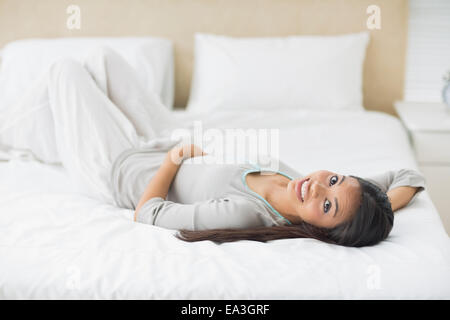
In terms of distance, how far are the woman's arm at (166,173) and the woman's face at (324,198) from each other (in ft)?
1.32

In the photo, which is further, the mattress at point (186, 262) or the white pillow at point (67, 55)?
the white pillow at point (67, 55)

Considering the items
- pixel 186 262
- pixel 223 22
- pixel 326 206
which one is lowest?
pixel 186 262

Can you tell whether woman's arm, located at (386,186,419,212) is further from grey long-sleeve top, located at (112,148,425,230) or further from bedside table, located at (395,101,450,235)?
bedside table, located at (395,101,450,235)

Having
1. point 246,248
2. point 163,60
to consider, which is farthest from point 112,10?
point 246,248

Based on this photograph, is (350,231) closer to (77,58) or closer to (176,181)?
(176,181)

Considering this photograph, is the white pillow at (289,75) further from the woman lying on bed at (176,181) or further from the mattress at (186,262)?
the mattress at (186,262)

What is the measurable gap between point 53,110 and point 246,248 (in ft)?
3.17

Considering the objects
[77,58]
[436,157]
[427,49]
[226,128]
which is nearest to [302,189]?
[226,128]

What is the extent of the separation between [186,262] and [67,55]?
1829 millimetres

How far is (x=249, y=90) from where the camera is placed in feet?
7.93

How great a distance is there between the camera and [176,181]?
141 cm

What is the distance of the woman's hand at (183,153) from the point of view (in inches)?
55.5

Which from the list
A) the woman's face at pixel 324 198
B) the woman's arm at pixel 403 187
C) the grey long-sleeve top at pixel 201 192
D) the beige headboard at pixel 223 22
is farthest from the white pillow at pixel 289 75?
the woman's face at pixel 324 198

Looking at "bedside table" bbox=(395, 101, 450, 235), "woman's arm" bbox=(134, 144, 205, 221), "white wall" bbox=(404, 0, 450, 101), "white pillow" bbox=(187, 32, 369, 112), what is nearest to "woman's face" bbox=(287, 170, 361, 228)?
"woman's arm" bbox=(134, 144, 205, 221)
